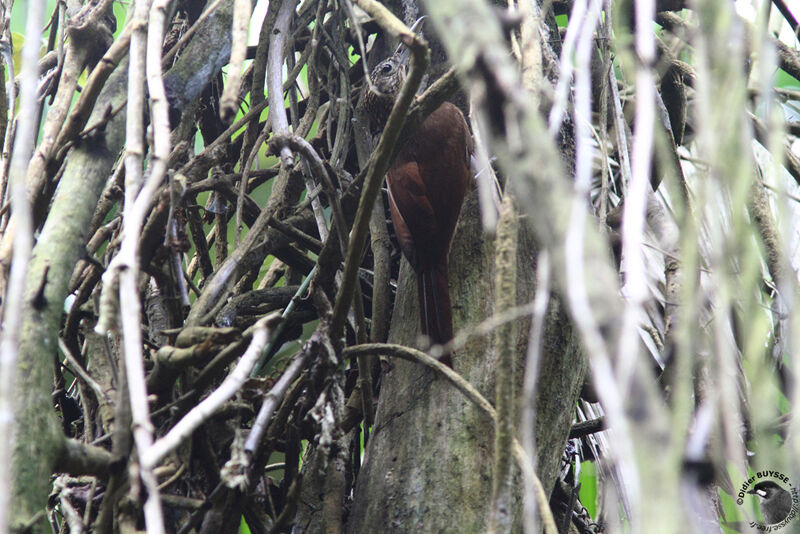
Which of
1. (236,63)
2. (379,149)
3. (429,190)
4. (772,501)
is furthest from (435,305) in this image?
(772,501)

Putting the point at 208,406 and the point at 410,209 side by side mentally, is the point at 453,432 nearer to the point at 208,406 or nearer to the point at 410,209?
the point at 208,406

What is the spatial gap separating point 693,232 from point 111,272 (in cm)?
63

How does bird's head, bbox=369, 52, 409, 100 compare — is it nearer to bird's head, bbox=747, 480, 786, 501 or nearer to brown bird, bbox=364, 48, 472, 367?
brown bird, bbox=364, 48, 472, 367

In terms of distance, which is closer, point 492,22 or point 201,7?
point 492,22

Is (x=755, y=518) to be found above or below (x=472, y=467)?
below

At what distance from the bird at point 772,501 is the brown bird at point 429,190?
81cm

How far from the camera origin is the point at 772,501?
63.2 inches

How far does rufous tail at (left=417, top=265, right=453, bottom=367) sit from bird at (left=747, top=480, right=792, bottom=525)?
80cm

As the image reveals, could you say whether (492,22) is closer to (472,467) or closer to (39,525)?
(39,525)

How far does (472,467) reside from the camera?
1258 millimetres

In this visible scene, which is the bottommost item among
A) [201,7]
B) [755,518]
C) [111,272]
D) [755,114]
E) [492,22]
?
[755,518]

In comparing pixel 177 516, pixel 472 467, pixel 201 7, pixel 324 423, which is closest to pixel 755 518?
pixel 472 467

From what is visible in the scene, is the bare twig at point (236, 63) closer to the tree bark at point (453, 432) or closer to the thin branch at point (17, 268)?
the thin branch at point (17, 268)

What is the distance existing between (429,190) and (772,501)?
1206 mm
